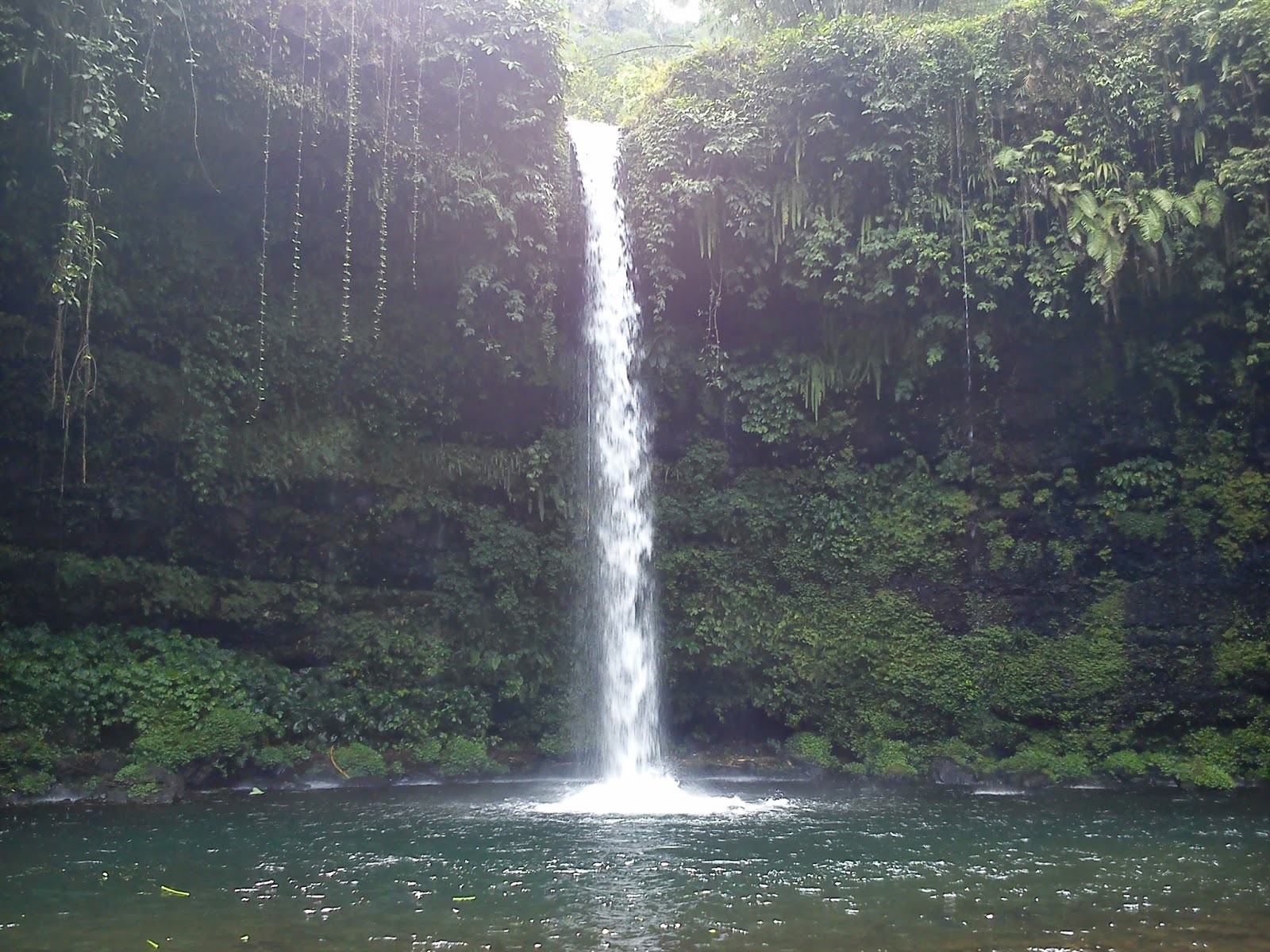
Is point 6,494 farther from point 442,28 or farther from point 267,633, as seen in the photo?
point 442,28

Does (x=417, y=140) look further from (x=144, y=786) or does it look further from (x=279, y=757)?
(x=144, y=786)

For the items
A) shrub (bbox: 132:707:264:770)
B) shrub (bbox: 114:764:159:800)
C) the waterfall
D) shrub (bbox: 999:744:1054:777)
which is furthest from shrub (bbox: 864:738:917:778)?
shrub (bbox: 114:764:159:800)

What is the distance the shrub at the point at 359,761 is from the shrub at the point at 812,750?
5.10 metres

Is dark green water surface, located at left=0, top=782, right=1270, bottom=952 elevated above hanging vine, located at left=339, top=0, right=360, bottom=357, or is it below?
below

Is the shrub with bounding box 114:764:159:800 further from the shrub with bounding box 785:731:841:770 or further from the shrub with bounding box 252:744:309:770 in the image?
the shrub with bounding box 785:731:841:770

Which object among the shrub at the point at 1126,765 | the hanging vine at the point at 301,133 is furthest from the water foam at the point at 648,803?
the hanging vine at the point at 301,133

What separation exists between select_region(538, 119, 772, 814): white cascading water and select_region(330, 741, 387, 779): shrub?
2704mm

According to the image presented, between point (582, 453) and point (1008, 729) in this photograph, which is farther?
point (582, 453)

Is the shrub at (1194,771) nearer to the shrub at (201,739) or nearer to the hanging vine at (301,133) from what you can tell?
the shrub at (201,739)

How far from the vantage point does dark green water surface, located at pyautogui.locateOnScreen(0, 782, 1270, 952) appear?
5.25 meters

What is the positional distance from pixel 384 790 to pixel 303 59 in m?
8.37

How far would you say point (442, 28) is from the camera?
12102 mm

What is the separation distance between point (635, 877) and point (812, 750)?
21.1 feet

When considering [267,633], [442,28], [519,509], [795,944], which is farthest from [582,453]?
[795,944]
